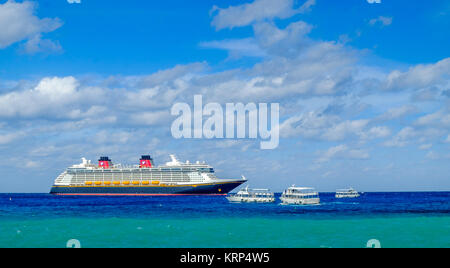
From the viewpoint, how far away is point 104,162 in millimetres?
154375

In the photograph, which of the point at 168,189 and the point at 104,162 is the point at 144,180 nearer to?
the point at 168,189

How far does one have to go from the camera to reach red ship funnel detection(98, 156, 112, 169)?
154 meters

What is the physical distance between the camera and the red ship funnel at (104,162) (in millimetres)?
154000

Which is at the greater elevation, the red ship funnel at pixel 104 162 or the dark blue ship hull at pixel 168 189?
the red ship funnel at pixel 104 162

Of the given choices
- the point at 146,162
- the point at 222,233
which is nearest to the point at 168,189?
the point at 146,162

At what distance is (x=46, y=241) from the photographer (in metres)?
41.1


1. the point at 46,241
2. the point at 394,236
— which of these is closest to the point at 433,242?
the point at 394,236

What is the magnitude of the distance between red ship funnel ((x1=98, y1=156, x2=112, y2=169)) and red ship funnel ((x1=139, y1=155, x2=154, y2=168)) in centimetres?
1240

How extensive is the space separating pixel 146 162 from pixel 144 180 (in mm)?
6448

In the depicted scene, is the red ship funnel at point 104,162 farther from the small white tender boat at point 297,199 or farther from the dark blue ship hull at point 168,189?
the small white tender boat at point 297,199

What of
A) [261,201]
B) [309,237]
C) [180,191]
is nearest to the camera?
[309,237]

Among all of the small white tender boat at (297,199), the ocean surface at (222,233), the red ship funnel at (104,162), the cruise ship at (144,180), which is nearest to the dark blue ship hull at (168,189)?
the cruise ship at (144,180)
